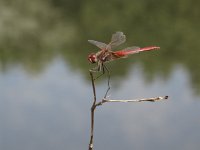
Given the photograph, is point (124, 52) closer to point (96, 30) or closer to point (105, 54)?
point (105, 54)

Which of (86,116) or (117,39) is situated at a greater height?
(117,39)

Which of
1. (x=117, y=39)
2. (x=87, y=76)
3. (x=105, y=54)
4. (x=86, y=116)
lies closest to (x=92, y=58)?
(x=105, y=54)

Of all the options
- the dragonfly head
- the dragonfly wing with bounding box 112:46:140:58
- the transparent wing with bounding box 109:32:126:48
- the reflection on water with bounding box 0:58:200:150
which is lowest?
the reflection on water with bounding box 0:58:200:150

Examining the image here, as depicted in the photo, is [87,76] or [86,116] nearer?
[86,116]

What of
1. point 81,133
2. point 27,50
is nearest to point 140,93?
point 81,133

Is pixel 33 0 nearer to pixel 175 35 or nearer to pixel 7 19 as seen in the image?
pixel 7 19

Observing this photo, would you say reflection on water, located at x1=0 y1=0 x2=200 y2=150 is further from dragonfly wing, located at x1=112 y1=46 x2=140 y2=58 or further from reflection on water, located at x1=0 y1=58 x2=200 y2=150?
dragonfly wing, located at x1=112 y1=46 x2=140 y2=58

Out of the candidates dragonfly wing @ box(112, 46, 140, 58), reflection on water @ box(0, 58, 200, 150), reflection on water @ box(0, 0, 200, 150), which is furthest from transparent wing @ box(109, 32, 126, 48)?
reflection on water @ box(0, 0, 200, 150)
